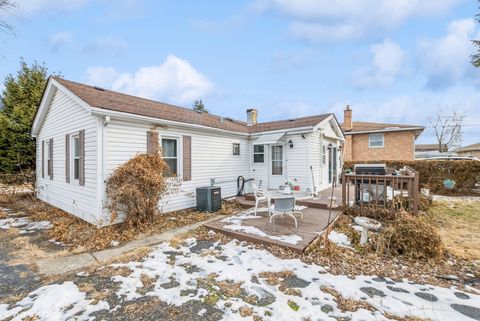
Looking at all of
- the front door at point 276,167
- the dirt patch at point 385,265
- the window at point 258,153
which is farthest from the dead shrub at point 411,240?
the window at point 258,153

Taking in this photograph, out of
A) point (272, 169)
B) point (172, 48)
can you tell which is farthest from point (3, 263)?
point (172, 48)

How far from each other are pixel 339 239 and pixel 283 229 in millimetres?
1302

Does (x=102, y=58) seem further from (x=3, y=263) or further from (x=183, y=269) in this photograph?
(x=183, y=269)

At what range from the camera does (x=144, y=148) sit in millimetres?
6773

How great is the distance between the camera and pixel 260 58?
16391 mm

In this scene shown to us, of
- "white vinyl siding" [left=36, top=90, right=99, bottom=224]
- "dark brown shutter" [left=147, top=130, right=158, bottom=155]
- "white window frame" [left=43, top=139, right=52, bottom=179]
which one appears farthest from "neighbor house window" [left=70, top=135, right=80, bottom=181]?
"white window frame" [left=43, top=139, right=52, bottom=179]

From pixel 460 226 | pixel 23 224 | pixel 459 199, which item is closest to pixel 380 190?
pixel 460 226

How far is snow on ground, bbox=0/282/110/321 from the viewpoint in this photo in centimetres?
262

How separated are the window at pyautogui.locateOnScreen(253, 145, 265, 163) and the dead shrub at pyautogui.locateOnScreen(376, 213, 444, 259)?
6504 mm

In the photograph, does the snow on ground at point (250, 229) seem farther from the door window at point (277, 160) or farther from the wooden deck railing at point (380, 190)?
the door window at point (277, 160)

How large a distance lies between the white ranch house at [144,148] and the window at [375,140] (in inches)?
304

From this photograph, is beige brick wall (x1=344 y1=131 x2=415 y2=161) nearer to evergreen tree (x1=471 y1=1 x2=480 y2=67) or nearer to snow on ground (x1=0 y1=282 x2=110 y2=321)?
evergreen tree (x1=471 y1=1 x2=480 y2=67)

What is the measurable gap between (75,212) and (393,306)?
8.51 metres

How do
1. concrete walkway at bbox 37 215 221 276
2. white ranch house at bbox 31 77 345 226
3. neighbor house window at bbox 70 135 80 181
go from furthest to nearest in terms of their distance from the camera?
neighbor house window at bbox 70 135 80 181, white ranch house at bbox 31 77 345 226, concrete walkway at bbox 37 215 221 276
